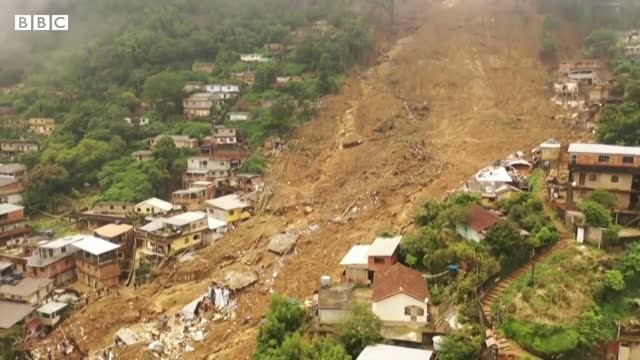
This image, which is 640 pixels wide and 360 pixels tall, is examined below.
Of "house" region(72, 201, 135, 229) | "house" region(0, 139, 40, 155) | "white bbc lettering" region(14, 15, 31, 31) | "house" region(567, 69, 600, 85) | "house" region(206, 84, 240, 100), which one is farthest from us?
"white bbc lettering" region(14, 15, 31, 31)

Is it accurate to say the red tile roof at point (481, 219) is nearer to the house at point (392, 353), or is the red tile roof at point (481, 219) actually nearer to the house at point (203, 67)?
the house at point (392, 353)

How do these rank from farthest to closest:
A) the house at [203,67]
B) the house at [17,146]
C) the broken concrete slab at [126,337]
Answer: the house at [203,67] → the house at [17,146] → the broken concrete slab at [126,337]

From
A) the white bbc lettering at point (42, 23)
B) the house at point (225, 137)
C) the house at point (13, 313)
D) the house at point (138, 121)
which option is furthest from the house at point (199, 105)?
the white bbc lettering at point (42, 23)

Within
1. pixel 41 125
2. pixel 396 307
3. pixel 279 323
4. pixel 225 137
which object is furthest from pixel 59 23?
pixel 396 307

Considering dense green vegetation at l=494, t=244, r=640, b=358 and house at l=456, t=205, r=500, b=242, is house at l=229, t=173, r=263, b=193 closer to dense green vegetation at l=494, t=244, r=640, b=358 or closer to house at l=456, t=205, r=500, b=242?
house at l=456, t=205, r=500, b=242

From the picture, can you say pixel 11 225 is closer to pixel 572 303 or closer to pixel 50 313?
pixel 50 313

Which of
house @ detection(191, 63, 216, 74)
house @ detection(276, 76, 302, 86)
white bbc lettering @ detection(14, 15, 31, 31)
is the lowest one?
house @ detection(276, 76, 302, 86)

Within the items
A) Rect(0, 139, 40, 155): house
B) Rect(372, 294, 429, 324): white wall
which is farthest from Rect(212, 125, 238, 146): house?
Rect(372, 294, 429, 324): white wall
